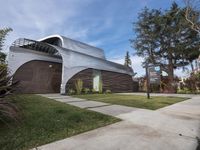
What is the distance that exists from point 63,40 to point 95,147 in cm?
1458

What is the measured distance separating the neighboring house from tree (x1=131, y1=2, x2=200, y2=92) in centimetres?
794

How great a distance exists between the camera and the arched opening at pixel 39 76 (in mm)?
10734

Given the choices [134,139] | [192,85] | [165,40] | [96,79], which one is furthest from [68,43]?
[192,85]

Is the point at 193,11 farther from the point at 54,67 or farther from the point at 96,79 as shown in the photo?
the point at 54,67

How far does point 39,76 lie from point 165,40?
1826 centimetres

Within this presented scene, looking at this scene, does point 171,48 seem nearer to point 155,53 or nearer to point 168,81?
point 155,53

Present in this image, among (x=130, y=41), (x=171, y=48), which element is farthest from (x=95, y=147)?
(x=130, y=41)

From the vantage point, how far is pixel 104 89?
16.3 metres

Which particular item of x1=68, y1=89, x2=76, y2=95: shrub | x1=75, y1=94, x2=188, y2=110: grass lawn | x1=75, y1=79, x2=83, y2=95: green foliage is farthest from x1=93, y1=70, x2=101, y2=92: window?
x1=75, y1=94, x2=188, y2=110: grass lawn

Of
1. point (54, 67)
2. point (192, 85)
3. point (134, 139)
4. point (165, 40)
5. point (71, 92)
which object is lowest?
point (134, 139)

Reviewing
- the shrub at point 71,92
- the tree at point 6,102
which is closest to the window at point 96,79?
the shrub at point 71,92

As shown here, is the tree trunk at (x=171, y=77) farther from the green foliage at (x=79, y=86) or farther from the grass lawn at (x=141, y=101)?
the green foliage at (x=79, y=86)

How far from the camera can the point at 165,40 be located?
20.9 m

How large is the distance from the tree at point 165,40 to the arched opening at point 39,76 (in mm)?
14728
